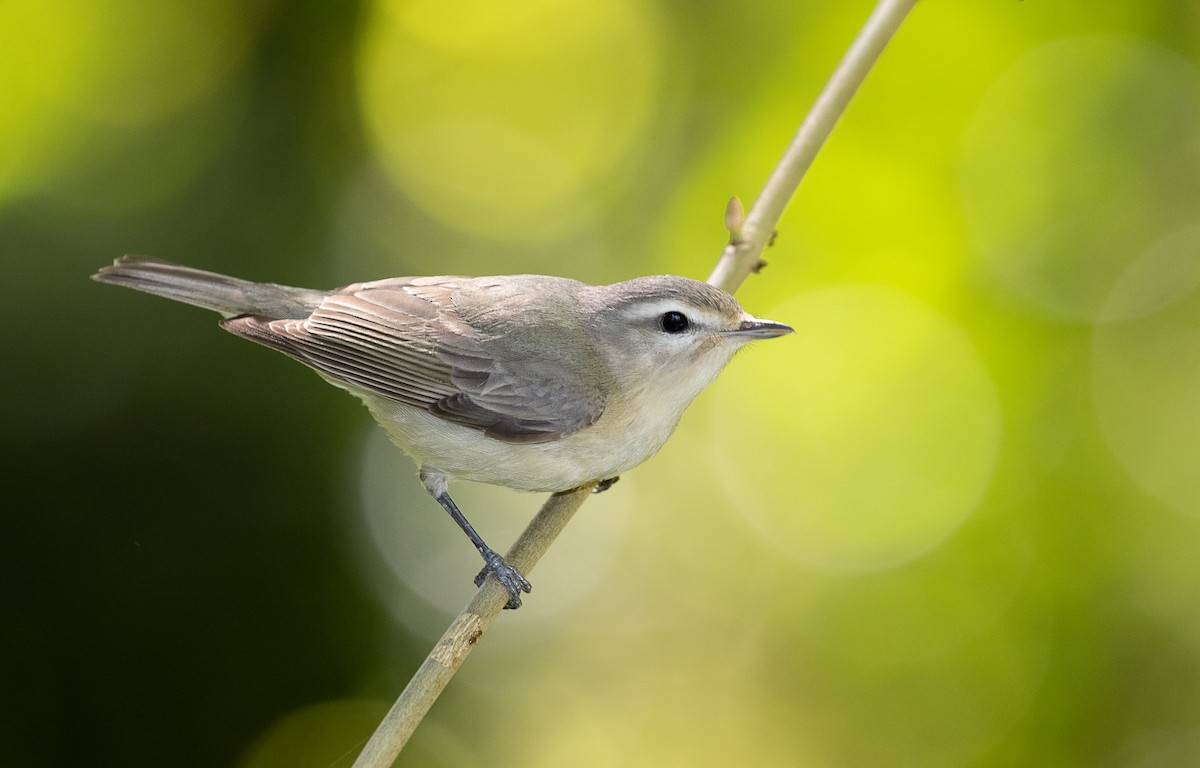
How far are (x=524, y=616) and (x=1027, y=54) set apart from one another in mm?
3016

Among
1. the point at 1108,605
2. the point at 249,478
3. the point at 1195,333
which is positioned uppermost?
the point at 1195,333

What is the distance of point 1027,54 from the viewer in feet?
12.6

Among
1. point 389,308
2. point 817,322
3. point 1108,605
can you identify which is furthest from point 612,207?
point 1108,605

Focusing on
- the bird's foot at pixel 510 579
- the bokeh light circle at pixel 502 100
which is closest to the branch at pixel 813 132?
the bird's foot at pixel 510 579

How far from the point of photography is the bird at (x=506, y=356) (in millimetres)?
2467

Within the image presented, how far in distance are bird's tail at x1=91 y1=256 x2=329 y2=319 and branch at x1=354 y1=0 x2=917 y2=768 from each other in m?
1.00

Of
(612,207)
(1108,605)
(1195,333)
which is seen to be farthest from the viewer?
(612,207)

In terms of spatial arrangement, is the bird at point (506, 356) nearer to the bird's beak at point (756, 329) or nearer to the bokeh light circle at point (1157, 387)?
the bird's beak at point (756, 329)

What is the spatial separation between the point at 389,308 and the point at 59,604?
1.78 meters

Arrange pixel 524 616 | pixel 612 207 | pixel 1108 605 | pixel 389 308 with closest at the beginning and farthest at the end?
1. pixel 389 308
2. pixel 1108 605
3. pixel 524 616
4. pixel 612 207

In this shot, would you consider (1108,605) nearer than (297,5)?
Yes

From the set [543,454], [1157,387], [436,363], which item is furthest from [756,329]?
[1157,387]

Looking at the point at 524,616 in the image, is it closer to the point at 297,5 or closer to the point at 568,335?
the point at 568,335

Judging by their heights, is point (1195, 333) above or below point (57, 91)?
above
